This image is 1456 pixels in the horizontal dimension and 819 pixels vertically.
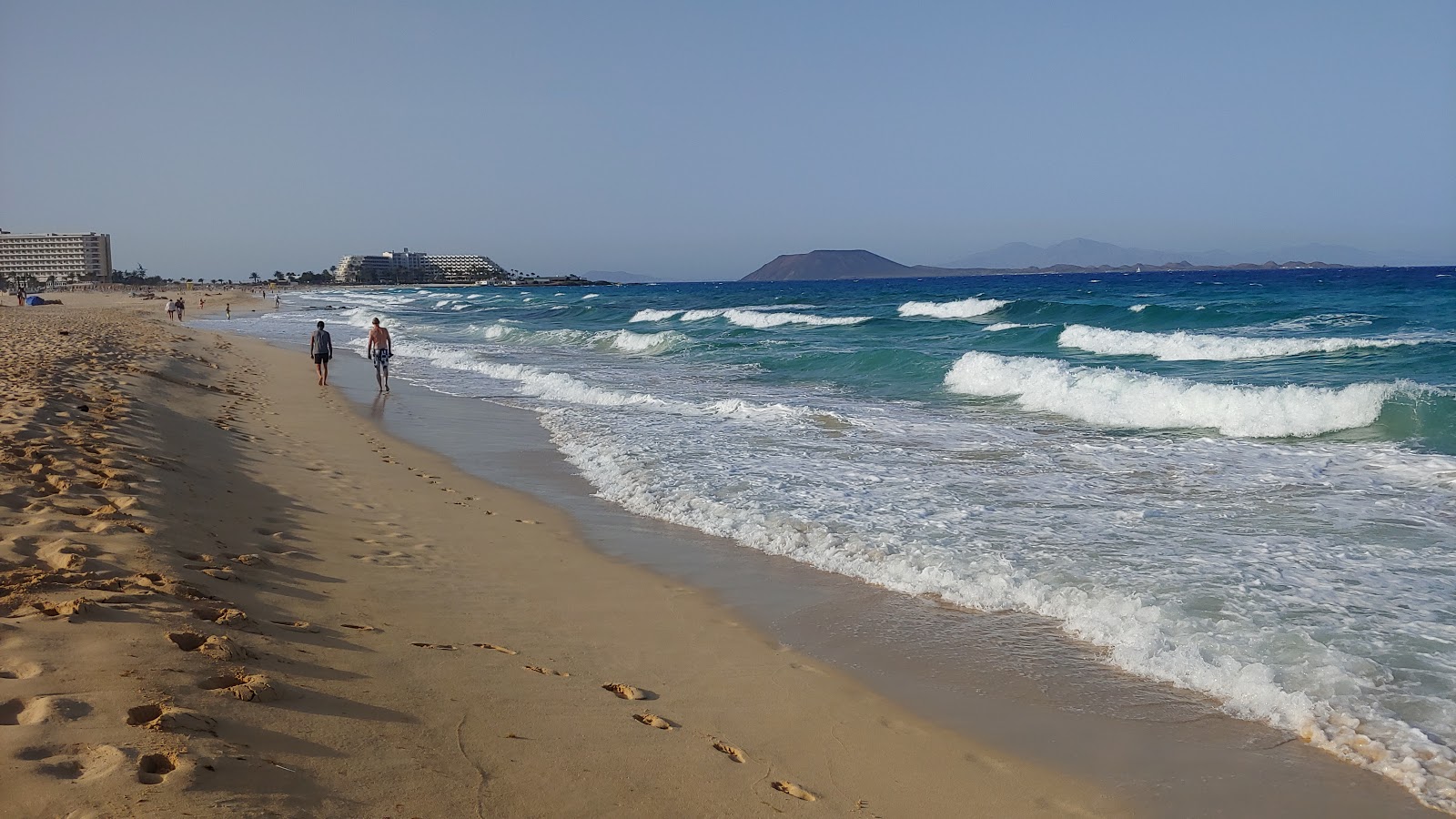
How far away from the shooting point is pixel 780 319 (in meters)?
39.2

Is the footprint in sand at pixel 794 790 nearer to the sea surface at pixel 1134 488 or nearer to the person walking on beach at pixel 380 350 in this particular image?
the sea surface at pixel 1134 488

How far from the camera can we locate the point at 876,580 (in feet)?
19.8

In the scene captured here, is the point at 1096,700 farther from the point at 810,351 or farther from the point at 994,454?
the point at 810,351

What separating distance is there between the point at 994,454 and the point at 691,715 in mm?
7158

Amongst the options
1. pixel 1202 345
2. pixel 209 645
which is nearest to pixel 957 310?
pixel 1202 345

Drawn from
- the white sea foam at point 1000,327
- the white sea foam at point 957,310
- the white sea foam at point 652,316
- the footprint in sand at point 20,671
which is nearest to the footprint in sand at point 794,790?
the footprint in sand at point 20,671

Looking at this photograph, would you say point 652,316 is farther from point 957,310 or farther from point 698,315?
point 957,310

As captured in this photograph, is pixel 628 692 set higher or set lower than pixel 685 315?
lower

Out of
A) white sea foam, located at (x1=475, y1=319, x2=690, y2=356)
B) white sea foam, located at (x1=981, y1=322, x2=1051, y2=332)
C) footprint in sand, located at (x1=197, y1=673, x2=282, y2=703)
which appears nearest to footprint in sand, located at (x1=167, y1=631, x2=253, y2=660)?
footprint in sand, located at (x1=197, y1=673, x2=282, y2=703)

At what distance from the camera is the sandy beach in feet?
9.50

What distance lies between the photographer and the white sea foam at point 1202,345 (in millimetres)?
19922

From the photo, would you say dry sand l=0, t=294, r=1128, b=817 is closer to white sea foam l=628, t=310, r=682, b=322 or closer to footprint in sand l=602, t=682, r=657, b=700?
footprint in sand l=602, t=682, r=657, b=700

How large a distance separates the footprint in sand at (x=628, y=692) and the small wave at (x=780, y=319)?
31.7m

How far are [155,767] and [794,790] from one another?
2.17 metres
